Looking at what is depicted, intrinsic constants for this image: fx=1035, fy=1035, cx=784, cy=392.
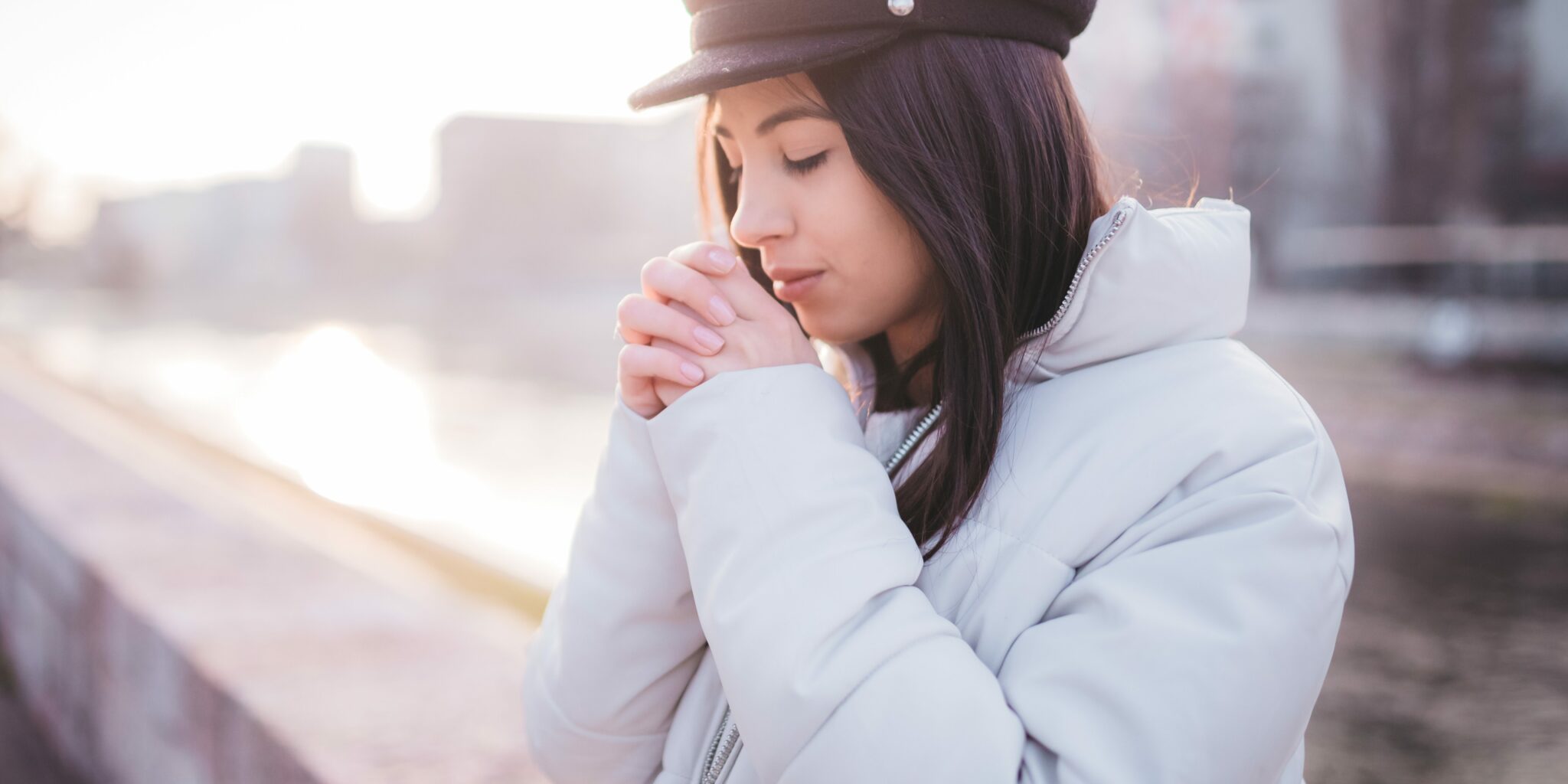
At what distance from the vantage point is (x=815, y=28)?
104cm

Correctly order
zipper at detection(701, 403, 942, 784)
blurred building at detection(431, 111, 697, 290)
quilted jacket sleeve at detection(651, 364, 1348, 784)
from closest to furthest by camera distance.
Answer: quilted jacket sleeve at detection(651, 364, 1348, 784) < zipper at detection(701, 403, 942, 784) < blurred building at detection(431, 111, 697, 290)

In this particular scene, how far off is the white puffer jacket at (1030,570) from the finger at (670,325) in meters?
0.05

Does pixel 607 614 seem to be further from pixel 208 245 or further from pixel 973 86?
pixel 208 245

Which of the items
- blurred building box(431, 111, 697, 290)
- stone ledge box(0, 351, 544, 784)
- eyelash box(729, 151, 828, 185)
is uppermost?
eyelash box(729, 151, 828, 185)

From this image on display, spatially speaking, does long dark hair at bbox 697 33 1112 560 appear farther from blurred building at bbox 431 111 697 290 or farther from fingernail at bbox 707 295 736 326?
blurred building at bbox 431 111 697 290

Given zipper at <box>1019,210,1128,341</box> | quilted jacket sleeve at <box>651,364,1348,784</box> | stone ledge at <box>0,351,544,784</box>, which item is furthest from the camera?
stone ledge at <box>0,351,544,784</box>

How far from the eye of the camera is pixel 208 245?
73.1 m

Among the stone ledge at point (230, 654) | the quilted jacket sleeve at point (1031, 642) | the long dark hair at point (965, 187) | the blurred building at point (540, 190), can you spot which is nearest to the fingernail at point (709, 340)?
the quilted jacket sleeve at point (1031, 642)

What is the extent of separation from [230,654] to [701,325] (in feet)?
4.85

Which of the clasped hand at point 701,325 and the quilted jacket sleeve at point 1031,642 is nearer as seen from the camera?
the quilted jacket sleeve at point 1031,642

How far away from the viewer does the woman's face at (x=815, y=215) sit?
1.11 meters

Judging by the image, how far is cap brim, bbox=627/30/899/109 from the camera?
3.39 ft

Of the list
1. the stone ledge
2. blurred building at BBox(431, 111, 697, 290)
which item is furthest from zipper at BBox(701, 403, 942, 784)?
blurred building at BBox(431, 111, 697, 290)

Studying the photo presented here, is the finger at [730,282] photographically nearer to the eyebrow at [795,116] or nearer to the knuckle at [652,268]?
the knuckle at [652,268]
